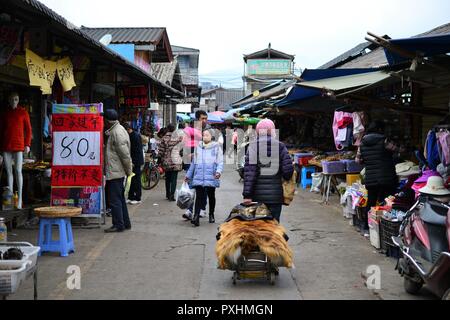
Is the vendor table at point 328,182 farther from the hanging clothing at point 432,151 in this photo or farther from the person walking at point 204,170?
the hanging clothing at point 432,151

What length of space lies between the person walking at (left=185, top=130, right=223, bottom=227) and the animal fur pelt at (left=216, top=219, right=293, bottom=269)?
3841mm

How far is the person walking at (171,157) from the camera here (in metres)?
13.1

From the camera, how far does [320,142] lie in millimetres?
19500

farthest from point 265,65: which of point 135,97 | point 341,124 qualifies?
point 341,124

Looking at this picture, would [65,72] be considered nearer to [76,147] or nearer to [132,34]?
[76,147]

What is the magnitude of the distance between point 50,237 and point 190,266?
2.18 m

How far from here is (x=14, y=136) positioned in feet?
30.7

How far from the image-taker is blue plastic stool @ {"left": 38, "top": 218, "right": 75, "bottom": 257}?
7551 millimetres

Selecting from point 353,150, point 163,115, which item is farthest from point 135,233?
point 163,115

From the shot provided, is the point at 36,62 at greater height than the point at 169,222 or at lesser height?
greater

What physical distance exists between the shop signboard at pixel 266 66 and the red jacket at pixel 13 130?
45.5 m

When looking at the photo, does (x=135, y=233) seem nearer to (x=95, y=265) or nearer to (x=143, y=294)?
(x=95, y=265)

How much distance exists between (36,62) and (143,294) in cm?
455
